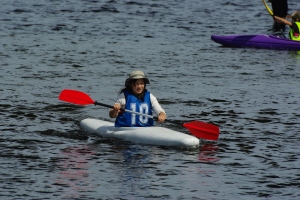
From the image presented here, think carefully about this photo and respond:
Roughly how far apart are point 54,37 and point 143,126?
516 inches

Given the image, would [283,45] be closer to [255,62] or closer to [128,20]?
[255,62]

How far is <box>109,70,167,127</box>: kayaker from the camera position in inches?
446

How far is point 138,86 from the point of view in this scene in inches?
445

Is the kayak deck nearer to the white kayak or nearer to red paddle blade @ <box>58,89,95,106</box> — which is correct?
red paddle blade @ <box>58,89,95,106</box>

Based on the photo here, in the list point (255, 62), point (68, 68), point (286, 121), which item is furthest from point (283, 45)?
point (286, 121)

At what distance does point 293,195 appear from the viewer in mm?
8984

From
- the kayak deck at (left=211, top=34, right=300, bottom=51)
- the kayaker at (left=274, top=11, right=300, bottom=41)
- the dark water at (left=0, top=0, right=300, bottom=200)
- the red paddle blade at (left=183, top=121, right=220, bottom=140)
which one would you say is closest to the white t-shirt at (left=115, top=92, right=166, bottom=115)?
the red paddle blade at (left=183, top=121, right=220, bottom=140)

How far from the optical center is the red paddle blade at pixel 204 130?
11.3 metres

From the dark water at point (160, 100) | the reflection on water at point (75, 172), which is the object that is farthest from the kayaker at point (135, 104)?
the reflection on water at point (75, 172)

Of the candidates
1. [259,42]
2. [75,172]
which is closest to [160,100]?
[75,172]

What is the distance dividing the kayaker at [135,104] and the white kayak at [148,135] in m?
0.14

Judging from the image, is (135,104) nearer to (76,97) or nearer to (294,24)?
(76,97)

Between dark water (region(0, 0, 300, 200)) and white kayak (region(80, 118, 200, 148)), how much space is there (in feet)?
0.35

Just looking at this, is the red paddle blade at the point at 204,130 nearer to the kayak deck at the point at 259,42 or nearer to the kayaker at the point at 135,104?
the kayaker at the point at 135,104
